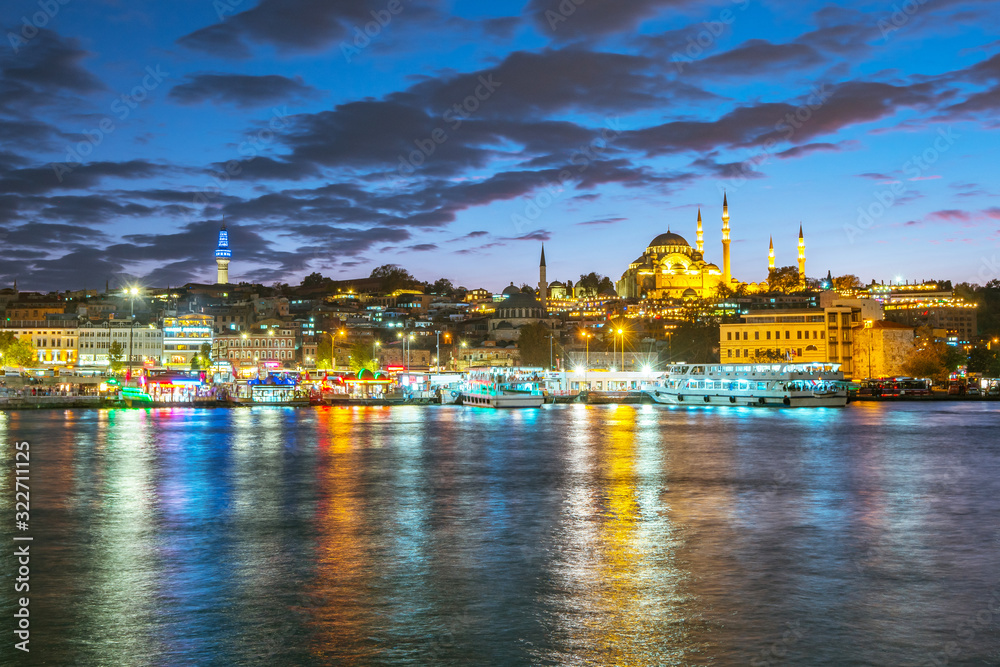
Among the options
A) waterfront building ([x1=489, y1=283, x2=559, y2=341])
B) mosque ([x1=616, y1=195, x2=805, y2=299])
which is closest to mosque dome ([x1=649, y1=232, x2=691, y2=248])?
mosque ([x1=616, y1=195, x2=805, y2=299])

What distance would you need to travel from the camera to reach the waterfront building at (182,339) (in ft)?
326

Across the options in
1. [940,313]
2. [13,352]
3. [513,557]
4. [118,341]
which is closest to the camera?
[513,557]

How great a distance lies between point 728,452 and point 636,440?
4886mm

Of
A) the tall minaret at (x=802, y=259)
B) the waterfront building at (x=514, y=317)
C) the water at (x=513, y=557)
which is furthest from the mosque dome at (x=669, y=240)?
the water at (x=513, y=557)

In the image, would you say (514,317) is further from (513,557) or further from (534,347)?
(513,557)

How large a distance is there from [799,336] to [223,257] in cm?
12302

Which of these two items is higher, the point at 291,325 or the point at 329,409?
the point at 291,325

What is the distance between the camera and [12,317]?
108625mm

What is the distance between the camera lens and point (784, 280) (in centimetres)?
14212

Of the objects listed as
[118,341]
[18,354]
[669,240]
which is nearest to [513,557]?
[18,354]

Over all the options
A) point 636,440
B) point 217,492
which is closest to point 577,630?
point 217,492

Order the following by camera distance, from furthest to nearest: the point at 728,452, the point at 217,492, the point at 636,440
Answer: the point at 636,440
the point at 728,452
the point at 217,492

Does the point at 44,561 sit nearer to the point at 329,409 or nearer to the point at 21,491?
the point at 21,491

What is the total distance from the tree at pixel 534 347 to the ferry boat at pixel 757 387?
3300cm
